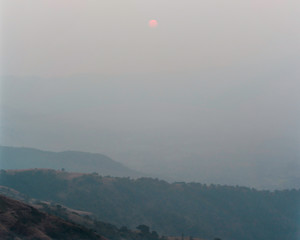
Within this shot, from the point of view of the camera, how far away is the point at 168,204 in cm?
10900

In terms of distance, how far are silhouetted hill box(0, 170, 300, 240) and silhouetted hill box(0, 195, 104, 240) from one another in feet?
159

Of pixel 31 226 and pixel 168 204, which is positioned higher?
pixel 168 204

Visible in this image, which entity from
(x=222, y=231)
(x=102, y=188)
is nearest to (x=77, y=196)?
(x=102, y=188)

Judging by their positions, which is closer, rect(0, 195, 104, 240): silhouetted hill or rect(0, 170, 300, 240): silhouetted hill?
rect(0, 195, 104, 240): silhouetted hill

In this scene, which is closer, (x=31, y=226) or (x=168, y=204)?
(x=31, y=226)

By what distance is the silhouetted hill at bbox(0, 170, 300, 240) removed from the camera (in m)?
95.4

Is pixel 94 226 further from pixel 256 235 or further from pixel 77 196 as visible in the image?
pixel 256 235

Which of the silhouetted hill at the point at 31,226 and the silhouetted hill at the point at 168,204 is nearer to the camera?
the silhouetted hill at the point at 31,226

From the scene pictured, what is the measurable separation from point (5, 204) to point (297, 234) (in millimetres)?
90037

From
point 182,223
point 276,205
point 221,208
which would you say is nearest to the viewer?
point 182,223

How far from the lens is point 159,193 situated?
115875 mm

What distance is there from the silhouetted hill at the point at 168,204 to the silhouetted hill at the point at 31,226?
48465mm

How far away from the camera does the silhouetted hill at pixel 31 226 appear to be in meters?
33.3

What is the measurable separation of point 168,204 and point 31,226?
252 ft
